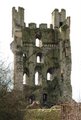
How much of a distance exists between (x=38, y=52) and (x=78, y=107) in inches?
1864

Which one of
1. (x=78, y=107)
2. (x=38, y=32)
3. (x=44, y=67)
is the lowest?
(x=78, y=107)

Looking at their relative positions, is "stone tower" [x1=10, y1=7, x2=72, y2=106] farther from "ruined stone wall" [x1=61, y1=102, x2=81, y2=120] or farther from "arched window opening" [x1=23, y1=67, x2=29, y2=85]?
"ruined stone wall" [x1=61, y1=102, x2=81, y2=120]

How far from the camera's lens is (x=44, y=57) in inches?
2687

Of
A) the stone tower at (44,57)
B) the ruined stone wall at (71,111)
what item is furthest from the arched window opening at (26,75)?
the ruined stone wall at (71,111)

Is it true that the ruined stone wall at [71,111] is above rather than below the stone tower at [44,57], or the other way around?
below

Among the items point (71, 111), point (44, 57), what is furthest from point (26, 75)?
point (71, 111)

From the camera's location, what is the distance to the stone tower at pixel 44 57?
64.6 meters

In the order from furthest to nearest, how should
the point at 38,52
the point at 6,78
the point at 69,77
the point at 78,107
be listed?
the point at 38,52 < the point at 69,77 < the point at 6,78 < the point at 78,107

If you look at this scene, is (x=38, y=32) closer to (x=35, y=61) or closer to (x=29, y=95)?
(x=35, y=61)

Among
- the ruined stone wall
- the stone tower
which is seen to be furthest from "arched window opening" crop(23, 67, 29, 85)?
the ruined stone wall

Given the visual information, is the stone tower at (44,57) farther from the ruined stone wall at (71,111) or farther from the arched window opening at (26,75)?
the ruined stone wall at (71,111)

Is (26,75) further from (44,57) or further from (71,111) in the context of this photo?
(71,111)

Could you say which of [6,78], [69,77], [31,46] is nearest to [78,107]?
[6,78]

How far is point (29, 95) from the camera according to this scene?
6531cm
